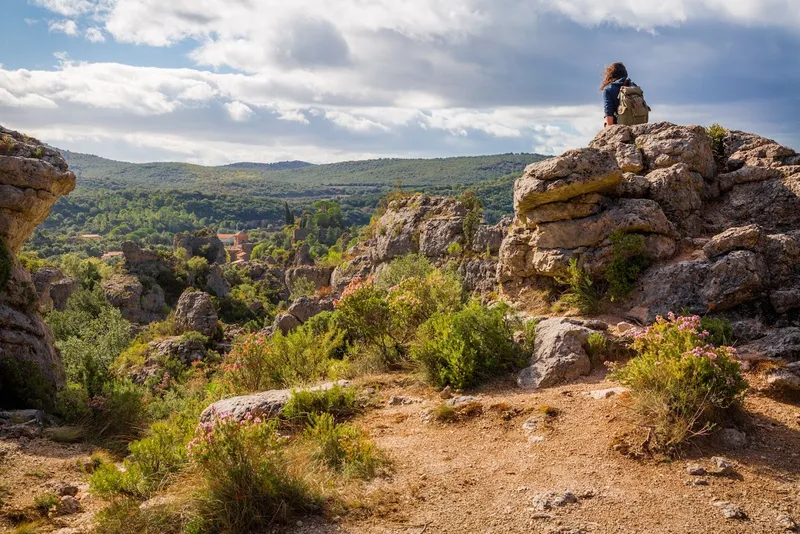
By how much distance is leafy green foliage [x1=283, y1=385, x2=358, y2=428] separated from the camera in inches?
282

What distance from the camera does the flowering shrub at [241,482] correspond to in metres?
4.64

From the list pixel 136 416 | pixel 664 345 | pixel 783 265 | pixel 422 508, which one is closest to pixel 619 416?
pixel 664 345

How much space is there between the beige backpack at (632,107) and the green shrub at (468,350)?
6.17m

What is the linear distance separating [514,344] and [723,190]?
556 centimetres

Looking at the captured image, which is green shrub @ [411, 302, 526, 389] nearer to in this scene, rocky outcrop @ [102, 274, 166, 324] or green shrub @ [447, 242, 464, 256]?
green shrub @ [447, 242, 464, 256]

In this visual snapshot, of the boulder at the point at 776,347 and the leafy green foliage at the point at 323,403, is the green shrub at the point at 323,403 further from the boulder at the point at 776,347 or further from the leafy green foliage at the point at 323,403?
the boulder at the point at 776,347

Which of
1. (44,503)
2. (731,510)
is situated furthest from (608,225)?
(44,503)

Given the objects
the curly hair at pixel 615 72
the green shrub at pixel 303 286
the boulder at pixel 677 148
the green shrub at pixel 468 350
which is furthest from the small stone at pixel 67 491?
the green shrub at pixel 303 286

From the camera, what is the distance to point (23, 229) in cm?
1265

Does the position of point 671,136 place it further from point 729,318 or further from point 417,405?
point 417,405

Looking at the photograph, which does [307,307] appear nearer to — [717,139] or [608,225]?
[608,225]

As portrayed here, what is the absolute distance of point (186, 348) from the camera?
20766mm

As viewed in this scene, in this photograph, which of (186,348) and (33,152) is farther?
(186,348)

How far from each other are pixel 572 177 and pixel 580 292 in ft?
6.47
